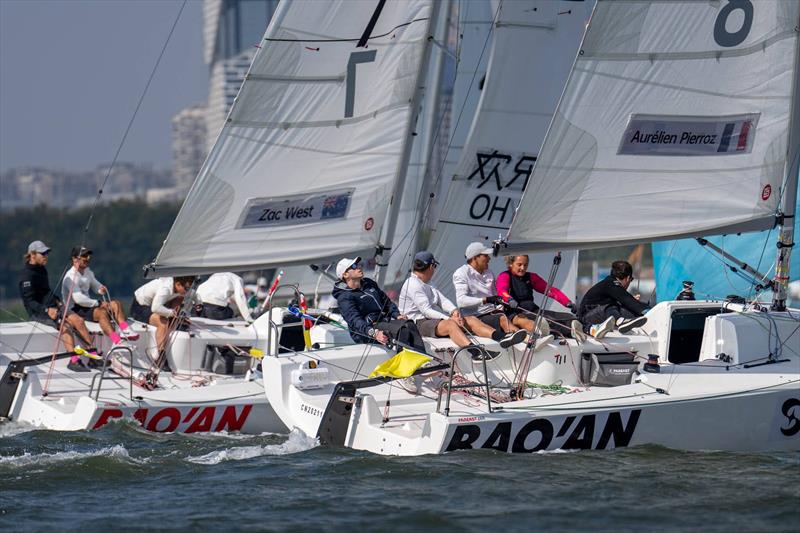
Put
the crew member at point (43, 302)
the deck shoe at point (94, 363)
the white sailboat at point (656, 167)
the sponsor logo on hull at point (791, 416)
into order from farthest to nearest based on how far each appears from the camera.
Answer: the crew member at point (43, 302) < the deck shoe at point (94, 363) < the white sailboat at point (656, 167) < the sponsor logo on hull at point (791, 416)

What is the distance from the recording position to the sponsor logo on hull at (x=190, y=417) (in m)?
11.1

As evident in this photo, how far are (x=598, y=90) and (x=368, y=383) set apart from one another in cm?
285

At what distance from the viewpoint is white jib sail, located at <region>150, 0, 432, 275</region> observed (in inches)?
483

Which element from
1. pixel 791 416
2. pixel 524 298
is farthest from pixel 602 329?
pixel 791 416

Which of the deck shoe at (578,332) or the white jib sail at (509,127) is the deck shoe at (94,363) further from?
the deck shoe at (578,332)

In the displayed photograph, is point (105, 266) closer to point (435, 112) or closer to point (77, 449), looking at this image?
point (435, 112)

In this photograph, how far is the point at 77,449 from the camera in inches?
397

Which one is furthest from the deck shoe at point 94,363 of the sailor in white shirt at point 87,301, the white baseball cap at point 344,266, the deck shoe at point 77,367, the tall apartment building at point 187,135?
the tall apartment building at point 187,135

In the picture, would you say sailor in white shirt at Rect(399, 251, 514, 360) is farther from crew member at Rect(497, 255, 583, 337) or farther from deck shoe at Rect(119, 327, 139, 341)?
deck shoe at Rect(119, 327, 139, 341)

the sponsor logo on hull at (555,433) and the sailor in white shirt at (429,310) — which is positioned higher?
the sailor in white shirt at (429,310)

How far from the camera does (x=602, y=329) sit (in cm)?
1058

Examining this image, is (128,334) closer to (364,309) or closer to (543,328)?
(364,309)

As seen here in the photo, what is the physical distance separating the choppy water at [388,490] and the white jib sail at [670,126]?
189 centimetres

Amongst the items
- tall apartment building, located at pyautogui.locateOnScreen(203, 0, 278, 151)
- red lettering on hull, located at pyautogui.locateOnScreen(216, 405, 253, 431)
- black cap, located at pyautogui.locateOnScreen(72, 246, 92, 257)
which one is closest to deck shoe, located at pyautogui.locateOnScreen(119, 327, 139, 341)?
black cap, located at pyautogui.locateOnScreen(72, 246, 92, 257)
